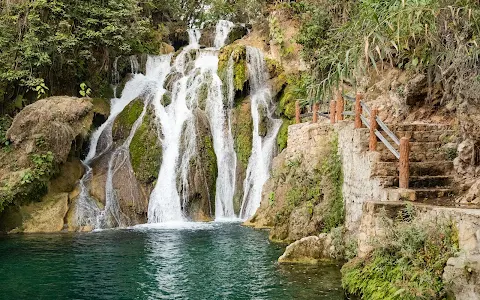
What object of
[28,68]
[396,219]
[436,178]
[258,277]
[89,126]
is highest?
[28,68]

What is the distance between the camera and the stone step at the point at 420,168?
1095 cm

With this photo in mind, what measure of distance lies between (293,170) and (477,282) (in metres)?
9.42

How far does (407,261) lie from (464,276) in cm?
125

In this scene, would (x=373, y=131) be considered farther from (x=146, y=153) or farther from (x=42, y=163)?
(x=42, y=163)

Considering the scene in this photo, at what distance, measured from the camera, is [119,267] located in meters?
12.5

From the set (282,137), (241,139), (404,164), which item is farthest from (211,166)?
(404,164)

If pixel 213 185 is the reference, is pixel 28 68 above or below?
above

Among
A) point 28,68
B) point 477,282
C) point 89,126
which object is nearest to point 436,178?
point 477,282

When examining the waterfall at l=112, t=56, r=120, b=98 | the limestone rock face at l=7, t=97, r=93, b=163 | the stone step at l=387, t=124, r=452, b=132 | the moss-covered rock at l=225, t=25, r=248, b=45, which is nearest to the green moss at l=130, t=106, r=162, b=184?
the limestone rock face at l=7, t=97, r=93, b=163

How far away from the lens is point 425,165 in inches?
437

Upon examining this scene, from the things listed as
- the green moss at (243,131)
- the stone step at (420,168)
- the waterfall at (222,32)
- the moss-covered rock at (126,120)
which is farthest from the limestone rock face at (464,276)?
the waterfall at (222,32)

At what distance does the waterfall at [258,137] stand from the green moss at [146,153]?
4.20m

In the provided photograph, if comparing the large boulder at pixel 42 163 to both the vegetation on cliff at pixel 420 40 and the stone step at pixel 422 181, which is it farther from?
the stone step at pixel 422 181

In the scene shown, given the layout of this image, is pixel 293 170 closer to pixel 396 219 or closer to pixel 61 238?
pixel 396 219
